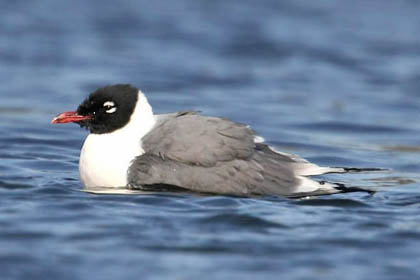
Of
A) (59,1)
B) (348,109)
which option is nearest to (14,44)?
(59,1)

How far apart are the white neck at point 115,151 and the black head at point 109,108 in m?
0.06

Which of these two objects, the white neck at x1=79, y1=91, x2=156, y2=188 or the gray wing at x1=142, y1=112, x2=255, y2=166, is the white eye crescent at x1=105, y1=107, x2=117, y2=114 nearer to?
the white neck at x1=79, y1=91, x2=156, y2=188

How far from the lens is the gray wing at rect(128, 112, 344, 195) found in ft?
31.8

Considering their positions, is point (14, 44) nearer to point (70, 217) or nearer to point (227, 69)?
point (227, 69)

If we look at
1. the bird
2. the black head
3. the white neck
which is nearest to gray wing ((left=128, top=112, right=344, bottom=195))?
the bird

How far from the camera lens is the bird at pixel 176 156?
9695mm

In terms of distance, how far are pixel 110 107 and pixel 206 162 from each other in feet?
3.72

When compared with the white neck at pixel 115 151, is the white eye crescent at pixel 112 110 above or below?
above

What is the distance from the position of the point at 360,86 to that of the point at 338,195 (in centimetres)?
860

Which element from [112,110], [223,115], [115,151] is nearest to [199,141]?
[115,151]

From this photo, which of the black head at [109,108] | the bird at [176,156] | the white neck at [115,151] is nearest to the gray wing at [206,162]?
the bird at [176,156]

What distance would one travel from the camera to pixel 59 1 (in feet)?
76.6

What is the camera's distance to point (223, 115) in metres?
15.8

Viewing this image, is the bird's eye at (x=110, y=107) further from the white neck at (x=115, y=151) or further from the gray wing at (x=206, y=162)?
the gray wing at (x=206, y=162)
